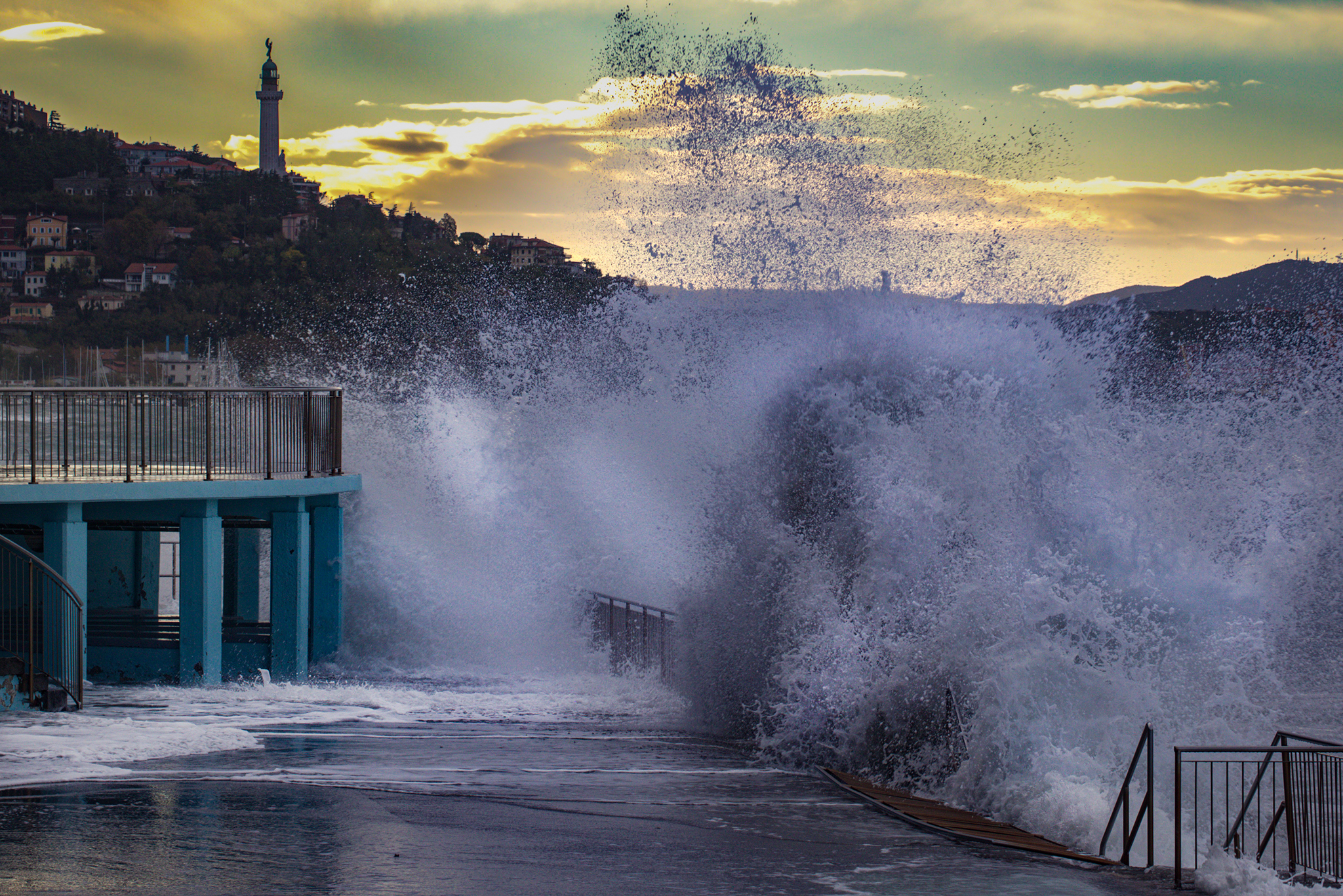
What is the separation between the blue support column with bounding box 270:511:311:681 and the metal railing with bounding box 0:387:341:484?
82cm

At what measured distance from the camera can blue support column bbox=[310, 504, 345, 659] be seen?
20594 millimetres

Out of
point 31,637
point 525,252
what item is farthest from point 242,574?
point 525,252

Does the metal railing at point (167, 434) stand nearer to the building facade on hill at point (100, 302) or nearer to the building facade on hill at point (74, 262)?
the building facade on hill at point (100, 302)

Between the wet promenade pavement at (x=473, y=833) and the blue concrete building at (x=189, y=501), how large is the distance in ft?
18.2

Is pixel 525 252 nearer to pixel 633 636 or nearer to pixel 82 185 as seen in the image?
pixel 633 636

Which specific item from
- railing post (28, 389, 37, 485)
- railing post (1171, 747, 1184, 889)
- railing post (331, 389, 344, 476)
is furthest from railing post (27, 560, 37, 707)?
A: railing post (1171, 747, 1184, 889)

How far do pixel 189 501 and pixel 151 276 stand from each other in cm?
11225

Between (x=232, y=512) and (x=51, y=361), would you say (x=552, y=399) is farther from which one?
(x=51, y=361)

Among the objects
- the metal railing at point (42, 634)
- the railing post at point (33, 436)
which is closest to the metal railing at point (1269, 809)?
the metal railing at point (42, 634)

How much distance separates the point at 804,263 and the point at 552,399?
1208cm

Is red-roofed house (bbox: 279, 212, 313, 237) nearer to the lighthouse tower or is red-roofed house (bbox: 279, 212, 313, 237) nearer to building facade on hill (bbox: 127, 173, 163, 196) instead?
building facade on hill (bbox: 127, 173, 163, 196)

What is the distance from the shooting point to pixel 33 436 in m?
16.8

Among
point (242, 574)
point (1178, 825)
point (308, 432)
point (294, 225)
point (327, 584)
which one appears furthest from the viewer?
point (294, 225)

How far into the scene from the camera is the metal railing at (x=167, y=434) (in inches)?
678
